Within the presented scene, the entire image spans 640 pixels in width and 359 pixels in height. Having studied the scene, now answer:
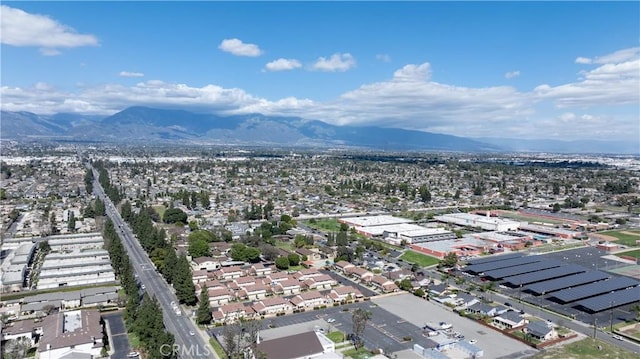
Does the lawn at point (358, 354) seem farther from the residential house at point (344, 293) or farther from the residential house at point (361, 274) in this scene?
the residential house at point (361, 274)

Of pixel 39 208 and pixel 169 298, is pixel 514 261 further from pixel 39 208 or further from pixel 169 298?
pixel 39 208

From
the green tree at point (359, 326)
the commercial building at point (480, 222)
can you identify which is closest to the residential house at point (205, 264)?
the green tree at point (359, 326)

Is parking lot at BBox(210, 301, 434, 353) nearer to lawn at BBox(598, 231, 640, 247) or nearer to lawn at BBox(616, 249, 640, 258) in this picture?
lawn at BBox(616, 249, 640, 258)

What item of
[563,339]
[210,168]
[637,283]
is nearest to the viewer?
[563,339]

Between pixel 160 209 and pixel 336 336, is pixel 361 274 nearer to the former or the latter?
pixel 336 336

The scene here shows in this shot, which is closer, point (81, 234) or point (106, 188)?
point (81, 234)

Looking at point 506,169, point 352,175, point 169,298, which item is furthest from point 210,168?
point 169,298

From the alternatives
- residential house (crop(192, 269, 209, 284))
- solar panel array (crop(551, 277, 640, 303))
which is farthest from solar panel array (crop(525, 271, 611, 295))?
residential house (crop(192, 269, 209, 284))
